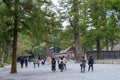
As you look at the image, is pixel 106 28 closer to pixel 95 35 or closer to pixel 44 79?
pixel 95 35

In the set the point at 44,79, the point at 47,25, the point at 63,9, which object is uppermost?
the point at 63,9

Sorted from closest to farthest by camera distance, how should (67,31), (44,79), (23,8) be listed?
(44,79)
(23,8)
(67,31)

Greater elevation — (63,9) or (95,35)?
(63,9)

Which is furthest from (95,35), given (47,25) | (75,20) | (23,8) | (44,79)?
(44,79)

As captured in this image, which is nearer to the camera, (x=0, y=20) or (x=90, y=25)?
(x=0, y=20)

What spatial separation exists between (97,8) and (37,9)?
44763 millimetres

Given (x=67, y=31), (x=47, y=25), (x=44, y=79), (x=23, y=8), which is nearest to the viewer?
(x=44, y=79)

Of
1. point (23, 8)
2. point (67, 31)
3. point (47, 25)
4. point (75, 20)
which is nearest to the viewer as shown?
point (23, 8)

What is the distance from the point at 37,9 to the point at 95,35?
43546 mm

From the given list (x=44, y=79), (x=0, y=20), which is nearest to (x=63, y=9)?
(x=0, y=20)

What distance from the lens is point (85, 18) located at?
77625 millimetres

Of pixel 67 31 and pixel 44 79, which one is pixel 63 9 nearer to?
pixel 67 31

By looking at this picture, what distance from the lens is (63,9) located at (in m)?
74.1

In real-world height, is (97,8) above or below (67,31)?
above
